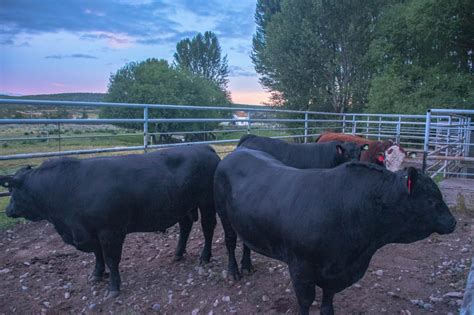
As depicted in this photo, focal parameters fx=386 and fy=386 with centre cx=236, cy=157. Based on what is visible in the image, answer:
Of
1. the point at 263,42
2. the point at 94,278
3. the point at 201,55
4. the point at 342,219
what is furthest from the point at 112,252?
the point at 201,55

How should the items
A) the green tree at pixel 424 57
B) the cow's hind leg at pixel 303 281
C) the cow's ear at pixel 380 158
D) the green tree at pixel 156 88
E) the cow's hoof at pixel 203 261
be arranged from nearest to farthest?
1. the cow's hind leg at pixel 303 281
2. the cow's hoof at pixel 203 261
3. the cow's ear at pixel 380 158
4. the green tree at pixel 424 57
5. the green tree at pixel 156 88

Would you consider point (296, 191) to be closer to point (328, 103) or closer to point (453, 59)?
point (453, 59)

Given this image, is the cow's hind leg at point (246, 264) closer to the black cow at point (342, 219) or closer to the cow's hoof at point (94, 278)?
the black cow at point (342, 219)

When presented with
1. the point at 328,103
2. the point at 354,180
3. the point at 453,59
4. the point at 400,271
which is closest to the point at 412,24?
→ the point at 453,59

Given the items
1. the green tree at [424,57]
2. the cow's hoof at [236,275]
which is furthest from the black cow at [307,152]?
the green tree at [424,57]

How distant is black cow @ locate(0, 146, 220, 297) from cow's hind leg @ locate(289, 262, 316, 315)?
176 cm

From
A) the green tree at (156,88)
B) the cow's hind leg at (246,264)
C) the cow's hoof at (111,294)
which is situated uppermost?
the green tree at (156,88)

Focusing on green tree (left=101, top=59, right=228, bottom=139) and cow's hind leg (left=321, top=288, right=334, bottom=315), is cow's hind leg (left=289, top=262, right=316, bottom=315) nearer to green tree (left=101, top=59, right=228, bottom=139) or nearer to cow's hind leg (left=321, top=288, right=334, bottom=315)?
cow's hind leg (left=321, top=288, right=334, bottom=315)

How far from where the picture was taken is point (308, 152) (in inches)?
230

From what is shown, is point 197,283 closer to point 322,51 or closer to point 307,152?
point 307,152

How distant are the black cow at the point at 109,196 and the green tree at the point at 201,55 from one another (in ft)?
188

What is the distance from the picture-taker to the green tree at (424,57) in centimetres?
1656

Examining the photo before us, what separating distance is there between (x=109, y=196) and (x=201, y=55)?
6035cm

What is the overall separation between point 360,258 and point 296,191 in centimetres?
65
